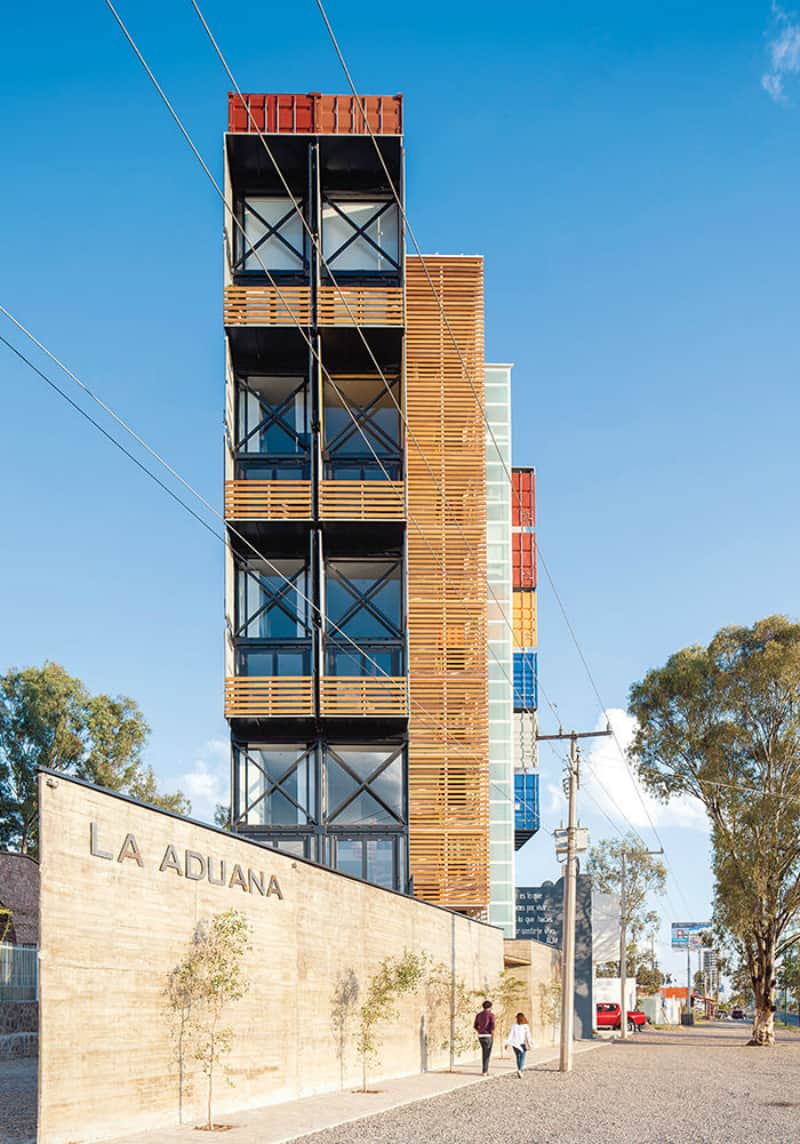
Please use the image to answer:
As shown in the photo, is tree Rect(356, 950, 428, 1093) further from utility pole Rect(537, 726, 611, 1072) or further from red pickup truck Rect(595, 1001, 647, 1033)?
red pickup truck Rect(595, 1001, 647, 1033)

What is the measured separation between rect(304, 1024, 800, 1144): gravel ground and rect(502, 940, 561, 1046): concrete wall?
11.4 metres

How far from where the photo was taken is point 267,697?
4116cm

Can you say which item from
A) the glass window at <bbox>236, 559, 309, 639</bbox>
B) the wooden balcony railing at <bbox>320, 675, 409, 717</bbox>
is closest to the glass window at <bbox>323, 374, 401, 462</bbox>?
the glass window at <bbox>236, 559, 309, 639</bbox>

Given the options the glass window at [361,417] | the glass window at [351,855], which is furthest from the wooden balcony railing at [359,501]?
the glass window at [351,855]

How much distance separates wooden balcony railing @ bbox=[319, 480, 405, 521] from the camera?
42.0 m

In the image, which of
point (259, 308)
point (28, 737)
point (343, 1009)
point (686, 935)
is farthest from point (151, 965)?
point (686, 935)

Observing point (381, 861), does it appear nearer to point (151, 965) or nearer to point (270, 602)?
point (270, 602)

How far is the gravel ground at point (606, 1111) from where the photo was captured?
16.6 meters

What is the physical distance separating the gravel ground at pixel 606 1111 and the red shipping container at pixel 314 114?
29.0 metres

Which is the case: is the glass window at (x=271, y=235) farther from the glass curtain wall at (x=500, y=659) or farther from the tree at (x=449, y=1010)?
the tree at (x=449, y=1010)

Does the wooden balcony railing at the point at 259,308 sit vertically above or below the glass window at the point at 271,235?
below

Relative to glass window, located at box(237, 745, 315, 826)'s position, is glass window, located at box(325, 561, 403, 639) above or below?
above

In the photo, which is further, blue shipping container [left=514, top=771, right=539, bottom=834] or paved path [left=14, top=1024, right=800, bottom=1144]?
blue shipping container [left=514, top=771, right=539, bottom=834]

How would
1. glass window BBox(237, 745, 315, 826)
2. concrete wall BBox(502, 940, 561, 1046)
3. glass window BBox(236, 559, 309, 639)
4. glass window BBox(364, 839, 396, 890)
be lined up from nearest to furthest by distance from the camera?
glass window BBox(364, 839, 396, 890) < glass window BBox(237, 745, 315, 826) < glass window BBox(236, 559, 309, 639) < concrete wall BBox(502, 940, 561, 1046)
